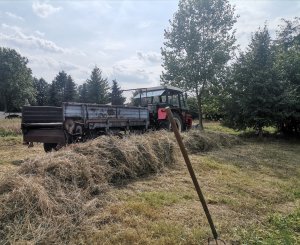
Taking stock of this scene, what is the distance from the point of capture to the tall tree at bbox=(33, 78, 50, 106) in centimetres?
6682

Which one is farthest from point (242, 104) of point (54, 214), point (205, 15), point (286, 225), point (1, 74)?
point (1, 74)

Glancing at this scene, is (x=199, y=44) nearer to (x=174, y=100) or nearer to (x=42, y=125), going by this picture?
(x=174, y=100)

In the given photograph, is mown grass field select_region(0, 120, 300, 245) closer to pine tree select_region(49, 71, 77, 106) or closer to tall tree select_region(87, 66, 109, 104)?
tall tree select_region(87, 66, 109, 104)

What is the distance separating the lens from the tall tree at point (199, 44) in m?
22.6

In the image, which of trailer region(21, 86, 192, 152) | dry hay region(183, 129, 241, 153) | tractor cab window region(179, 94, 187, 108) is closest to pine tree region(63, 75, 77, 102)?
tractor cab window region(179, 94, 187, 108)

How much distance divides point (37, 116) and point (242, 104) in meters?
10.8

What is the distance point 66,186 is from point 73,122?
400 cm

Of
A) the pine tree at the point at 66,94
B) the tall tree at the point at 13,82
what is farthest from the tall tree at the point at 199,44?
the tall tree at the point at 13,82

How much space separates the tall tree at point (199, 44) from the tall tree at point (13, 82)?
43.4m

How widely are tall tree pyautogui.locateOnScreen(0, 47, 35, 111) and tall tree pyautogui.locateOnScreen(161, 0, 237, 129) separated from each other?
43.4 meters

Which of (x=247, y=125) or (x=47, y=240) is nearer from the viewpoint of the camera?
(x=47, y=240)

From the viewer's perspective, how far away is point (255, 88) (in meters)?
16.6

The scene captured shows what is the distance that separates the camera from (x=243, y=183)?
7059 mm

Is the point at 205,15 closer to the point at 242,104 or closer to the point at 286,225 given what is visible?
the point at 242,104
